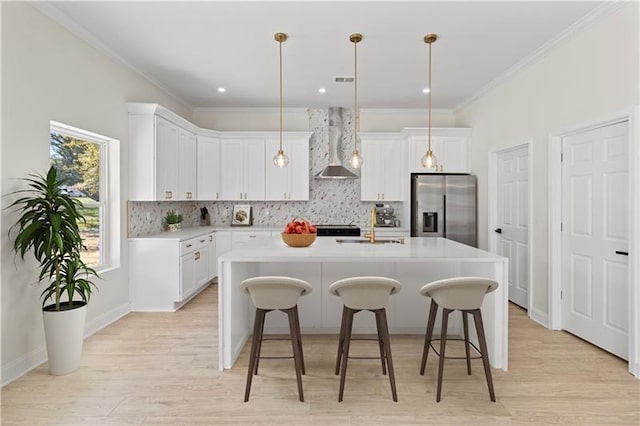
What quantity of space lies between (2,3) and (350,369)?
12.2 ft

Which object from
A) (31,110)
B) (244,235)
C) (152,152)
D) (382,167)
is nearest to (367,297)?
(31,110)

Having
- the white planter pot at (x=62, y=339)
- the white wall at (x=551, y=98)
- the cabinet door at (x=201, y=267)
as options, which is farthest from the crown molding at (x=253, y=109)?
the white planter pot at (x=62, y=339)

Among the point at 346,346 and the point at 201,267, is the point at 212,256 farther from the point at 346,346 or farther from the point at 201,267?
the point at 346,346

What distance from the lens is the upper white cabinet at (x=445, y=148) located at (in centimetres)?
576

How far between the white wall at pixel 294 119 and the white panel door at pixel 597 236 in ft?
9.89

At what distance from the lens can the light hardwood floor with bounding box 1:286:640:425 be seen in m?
2.23

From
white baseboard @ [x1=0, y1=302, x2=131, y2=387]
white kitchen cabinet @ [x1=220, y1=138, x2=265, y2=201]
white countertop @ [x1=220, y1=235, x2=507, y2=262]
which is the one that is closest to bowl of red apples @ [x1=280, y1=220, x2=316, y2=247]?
white countertop @ [x1=220, y1=235, x2=507, y2=262]

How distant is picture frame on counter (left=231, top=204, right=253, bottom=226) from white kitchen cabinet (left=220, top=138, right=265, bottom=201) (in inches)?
13.9

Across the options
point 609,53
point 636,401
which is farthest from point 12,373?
point 609,53

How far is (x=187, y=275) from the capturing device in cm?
466

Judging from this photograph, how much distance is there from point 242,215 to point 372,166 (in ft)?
7.86

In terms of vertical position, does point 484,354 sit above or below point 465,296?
below

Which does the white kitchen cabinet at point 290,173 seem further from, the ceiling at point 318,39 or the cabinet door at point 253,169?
the ceiling at point 318,39

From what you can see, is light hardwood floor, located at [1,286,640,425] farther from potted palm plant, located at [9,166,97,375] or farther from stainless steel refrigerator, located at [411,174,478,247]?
stainless steel refrigerator, located at [411,174,478,247]
